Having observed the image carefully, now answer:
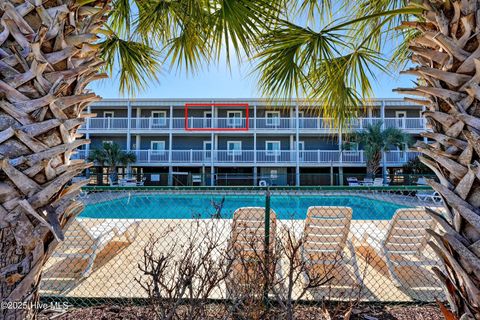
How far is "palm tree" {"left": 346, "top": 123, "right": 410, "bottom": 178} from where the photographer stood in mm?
18266

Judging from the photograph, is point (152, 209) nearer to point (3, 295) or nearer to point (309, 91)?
point (309, 91)

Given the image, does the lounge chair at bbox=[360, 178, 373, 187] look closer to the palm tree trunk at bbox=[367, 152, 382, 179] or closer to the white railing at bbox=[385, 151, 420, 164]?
the palm tree trunk at bbox=[367, 152, 382, 179]

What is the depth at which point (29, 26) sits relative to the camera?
153cm

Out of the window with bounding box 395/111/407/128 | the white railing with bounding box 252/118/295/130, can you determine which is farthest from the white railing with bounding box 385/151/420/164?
the white railing with bounding box 252/118/295/130

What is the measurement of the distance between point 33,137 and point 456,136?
2.33 m

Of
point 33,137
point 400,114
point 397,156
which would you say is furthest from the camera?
point 400,114

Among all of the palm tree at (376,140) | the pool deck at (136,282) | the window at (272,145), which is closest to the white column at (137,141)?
the window at (272,145)

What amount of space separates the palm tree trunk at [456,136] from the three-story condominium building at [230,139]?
17.8m

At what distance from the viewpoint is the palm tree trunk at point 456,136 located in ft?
4.86

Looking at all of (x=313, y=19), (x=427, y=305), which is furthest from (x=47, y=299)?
(x=313, y=19)

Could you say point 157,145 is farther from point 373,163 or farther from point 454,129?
point 454,129

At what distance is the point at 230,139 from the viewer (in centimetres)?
2244

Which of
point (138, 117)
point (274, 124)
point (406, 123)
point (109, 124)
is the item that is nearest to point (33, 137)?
point (274, 124)

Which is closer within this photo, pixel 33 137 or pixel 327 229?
pixel 33 137
